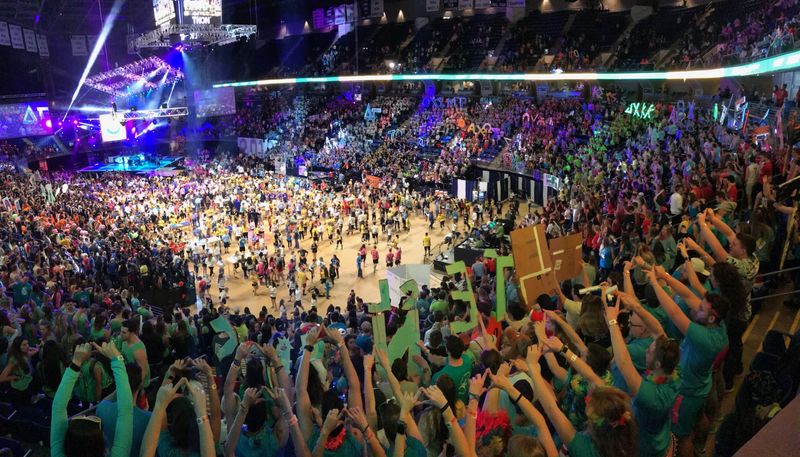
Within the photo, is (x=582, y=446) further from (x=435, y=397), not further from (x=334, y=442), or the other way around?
(x=334, y=442)

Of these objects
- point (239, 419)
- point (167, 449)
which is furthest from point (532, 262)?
point (167, 449)

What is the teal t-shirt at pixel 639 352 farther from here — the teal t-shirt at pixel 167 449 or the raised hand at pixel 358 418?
the teal t-shirt at pixel 167 449

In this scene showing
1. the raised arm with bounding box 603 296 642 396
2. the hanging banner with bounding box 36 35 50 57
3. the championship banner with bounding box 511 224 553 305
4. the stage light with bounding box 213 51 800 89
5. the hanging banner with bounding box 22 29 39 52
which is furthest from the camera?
the hanging banner with bounding box 36 35 50 57

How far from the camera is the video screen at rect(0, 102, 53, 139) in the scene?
44.0 m

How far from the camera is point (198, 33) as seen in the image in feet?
109

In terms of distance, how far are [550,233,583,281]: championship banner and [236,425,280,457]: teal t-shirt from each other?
4573 mm

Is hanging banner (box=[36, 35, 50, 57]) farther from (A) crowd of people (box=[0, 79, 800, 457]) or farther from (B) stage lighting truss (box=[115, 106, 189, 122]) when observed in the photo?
(A) crowd of people (box=[0, 79, 800, 457])

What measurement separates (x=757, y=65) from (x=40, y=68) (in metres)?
49.0

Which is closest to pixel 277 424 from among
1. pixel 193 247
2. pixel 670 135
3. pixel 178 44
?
pixel 670 135

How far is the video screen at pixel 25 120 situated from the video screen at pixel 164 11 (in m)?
18.3

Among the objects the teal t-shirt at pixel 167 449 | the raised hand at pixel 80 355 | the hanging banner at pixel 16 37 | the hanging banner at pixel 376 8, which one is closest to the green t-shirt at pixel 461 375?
the teal t-shirt at pixel 167 449

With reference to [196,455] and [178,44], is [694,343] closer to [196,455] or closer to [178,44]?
[196,455]

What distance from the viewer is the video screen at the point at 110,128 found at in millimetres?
47825

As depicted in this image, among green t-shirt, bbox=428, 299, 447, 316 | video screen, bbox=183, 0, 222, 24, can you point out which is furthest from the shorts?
video screen, bbox=183, 0, 222, 24
